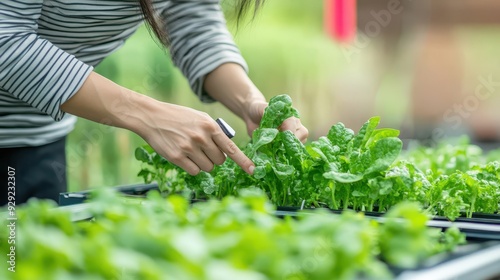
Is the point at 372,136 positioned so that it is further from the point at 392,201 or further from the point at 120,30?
the point at 120,30

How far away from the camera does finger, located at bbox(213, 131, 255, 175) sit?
4.51 feet

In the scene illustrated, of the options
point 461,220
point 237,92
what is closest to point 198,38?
point 237,92

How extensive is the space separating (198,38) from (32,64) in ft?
2.03

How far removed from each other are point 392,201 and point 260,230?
749 millimetres

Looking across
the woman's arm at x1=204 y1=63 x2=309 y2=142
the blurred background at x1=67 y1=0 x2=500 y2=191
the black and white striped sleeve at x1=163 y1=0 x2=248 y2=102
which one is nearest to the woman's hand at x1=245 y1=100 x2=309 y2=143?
the woman's arm at x1=204 y1=63 x2=309 y2=142

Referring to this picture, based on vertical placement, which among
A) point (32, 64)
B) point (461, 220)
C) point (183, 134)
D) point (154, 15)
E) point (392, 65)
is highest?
point (392, 65)

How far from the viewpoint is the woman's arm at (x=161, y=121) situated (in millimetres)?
1319

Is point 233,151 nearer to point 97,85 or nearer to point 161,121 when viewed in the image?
point 161,121

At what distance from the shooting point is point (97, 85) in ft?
4.32

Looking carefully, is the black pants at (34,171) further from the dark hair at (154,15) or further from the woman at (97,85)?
the dark hair at (154,15)

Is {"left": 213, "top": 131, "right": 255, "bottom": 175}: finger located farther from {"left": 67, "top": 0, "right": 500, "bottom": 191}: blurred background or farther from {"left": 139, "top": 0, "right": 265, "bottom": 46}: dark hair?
{"left": 67, "top": 0, "right": 500, "bottom": 191}: blurred background

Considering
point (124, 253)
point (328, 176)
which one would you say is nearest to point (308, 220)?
point (124, 253)

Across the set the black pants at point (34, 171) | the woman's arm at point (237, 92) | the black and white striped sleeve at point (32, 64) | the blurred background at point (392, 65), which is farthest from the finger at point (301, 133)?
the blurred background at point (392, 65)

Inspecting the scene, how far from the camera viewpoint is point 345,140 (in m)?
1.47
